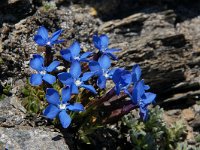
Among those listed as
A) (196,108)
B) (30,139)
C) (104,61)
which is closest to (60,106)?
(30,139)

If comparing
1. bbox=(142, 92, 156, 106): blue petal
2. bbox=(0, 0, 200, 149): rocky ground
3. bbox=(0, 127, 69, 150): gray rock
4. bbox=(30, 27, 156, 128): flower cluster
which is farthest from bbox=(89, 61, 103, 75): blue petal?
bbox=(0, 0, 200, 149): rocky ground

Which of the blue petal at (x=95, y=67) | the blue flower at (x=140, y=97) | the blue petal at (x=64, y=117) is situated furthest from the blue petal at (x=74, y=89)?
the blue flower at (x=140, y=97)

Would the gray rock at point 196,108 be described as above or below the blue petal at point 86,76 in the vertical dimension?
below

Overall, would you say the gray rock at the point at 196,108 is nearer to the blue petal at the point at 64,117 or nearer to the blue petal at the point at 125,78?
the blue petal at the point at 125,78

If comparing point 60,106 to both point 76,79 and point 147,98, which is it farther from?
point 147,98

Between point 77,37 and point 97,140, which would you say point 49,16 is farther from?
point 97,140

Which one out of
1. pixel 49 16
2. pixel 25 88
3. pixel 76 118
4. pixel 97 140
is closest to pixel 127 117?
pixel 97 140
